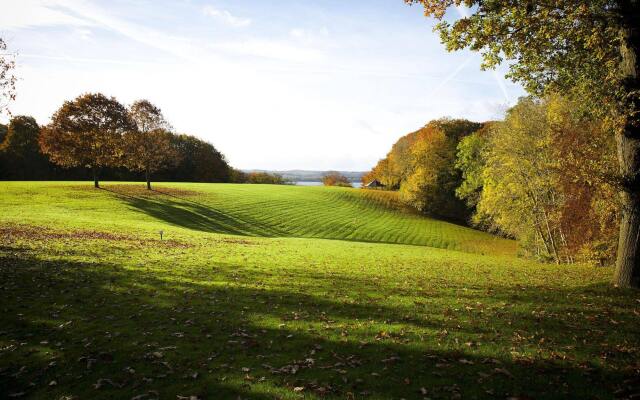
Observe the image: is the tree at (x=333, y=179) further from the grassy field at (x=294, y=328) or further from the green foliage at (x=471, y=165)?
the grassy field at (x=294, y=328)

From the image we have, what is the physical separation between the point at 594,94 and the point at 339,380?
14.3 metres

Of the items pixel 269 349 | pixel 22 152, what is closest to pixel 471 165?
pixel 269 349

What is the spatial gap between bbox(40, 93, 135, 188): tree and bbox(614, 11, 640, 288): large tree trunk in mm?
53333

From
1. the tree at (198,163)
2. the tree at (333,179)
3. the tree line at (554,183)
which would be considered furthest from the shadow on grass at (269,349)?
the tree at (333,179)

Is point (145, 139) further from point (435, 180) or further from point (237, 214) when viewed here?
point (435, 180)

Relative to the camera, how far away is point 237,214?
50.0m

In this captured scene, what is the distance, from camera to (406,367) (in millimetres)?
8203

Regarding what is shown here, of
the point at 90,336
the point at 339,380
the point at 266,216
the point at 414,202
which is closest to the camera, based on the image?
the point at 339,380

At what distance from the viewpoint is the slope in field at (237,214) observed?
3906cm

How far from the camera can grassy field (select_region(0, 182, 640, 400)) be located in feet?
24.8

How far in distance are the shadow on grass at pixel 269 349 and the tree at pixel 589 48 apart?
3759 mm

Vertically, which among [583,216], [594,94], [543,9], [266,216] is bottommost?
[266,216]

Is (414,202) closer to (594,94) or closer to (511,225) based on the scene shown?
(511,225)

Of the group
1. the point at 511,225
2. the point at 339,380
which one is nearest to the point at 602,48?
the point at 339,380
